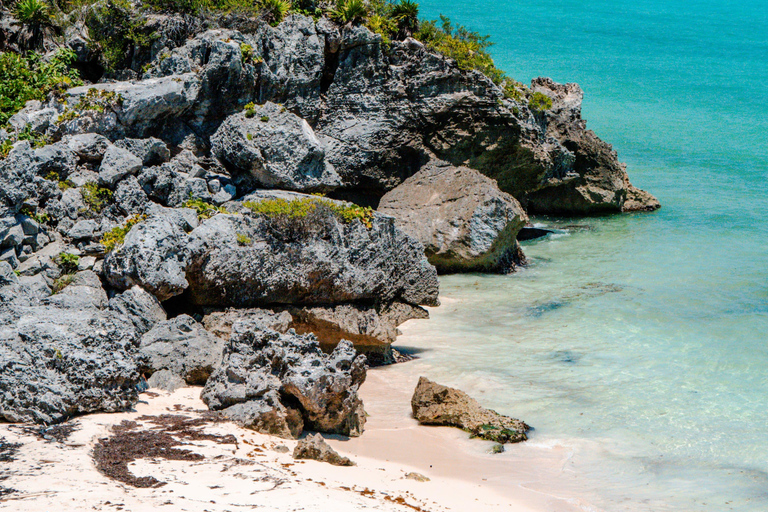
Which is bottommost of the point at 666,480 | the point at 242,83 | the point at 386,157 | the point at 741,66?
the point at 666,480

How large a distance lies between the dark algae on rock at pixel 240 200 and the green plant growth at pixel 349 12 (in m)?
0.05

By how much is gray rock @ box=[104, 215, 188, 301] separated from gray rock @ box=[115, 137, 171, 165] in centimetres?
265

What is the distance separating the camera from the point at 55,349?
740 cm

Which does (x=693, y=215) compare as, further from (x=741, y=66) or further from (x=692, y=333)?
(x=741, y=66)

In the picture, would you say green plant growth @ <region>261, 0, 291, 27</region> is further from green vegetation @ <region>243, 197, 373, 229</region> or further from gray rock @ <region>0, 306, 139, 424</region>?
gray rock @ <region>0, 306, 139, 424</region>

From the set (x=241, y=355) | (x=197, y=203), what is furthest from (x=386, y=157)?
(x=241, y=355)

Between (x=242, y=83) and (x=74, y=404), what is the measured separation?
895 cm

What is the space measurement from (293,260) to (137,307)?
235cm

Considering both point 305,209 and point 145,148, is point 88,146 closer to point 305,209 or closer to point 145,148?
point 145,148

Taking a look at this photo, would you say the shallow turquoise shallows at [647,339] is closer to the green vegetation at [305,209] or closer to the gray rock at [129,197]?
the green vegetation at [305,209]

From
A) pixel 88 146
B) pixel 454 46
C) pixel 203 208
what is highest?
pixel 454 46

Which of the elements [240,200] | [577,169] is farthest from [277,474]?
[577,169]

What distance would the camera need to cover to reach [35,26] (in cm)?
1527

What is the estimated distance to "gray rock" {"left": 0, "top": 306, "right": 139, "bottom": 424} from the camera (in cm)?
698
